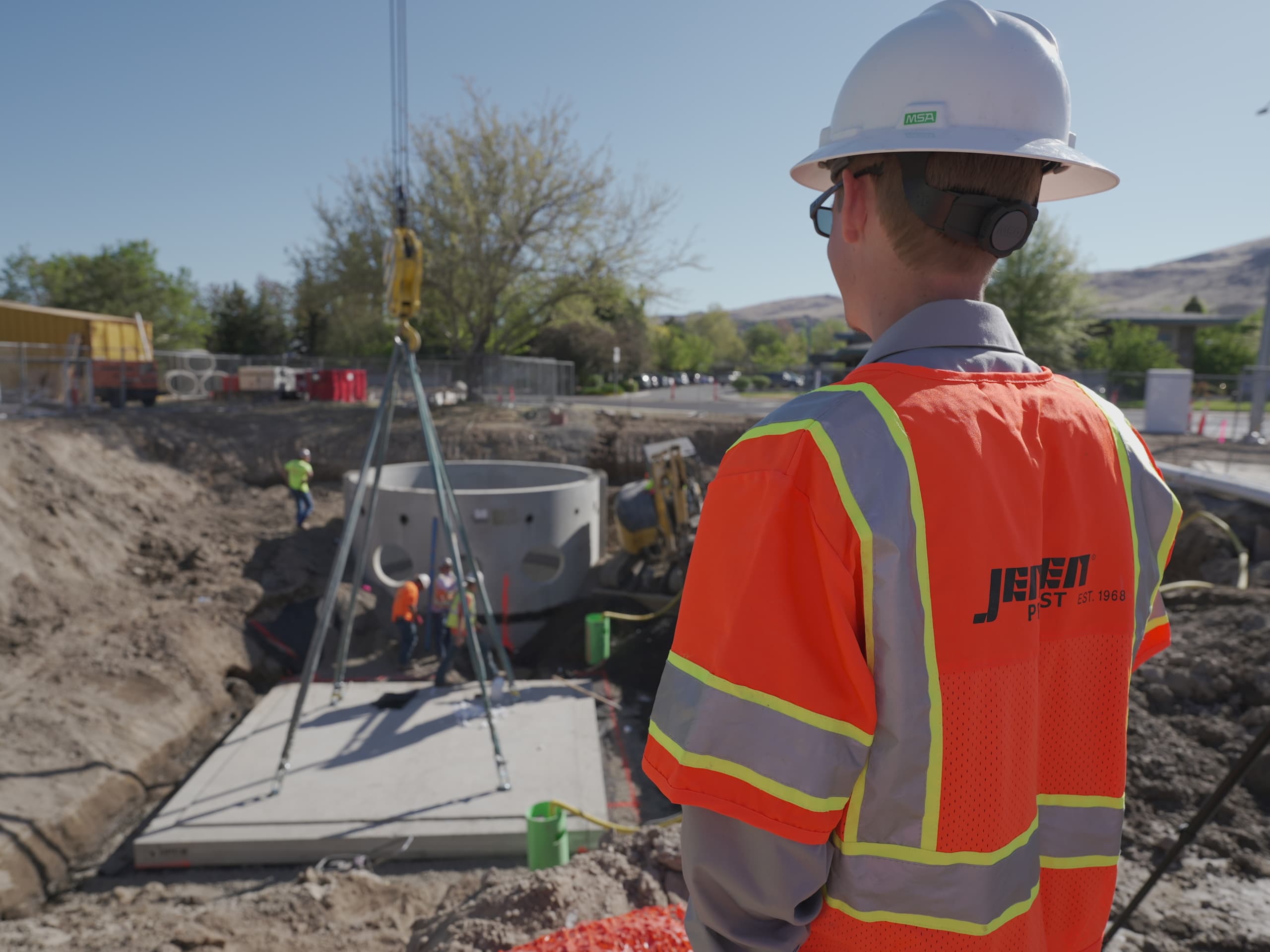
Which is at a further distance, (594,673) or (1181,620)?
(594,673)

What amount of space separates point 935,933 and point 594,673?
9.87 meters

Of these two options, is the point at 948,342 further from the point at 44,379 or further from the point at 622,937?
the point at 44,379

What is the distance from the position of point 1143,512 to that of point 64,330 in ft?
104

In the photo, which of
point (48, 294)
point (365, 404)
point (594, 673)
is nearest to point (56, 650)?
point (594, 673)

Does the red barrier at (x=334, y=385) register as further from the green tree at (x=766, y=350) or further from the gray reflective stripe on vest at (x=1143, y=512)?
the green tree at (x=766, y=350)

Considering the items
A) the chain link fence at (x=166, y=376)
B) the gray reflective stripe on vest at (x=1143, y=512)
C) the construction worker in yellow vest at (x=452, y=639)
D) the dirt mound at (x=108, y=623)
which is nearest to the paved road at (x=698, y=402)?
the chain link fence at (x=166, y=376)

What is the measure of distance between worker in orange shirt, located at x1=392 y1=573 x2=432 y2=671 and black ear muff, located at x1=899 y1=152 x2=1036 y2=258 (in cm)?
979

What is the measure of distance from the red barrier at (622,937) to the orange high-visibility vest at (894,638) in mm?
2230

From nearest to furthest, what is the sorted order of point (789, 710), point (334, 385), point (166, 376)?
point (789, 710), point (166, 376), point (334, 385)

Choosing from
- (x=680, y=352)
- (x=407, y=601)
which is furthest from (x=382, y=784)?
(x=680, y=352)

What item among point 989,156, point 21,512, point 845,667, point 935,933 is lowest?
point 21,512

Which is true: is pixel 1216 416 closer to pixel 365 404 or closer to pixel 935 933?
pixel 365 404

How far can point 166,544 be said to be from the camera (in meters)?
15.0

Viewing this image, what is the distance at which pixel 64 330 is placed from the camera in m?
26.0
